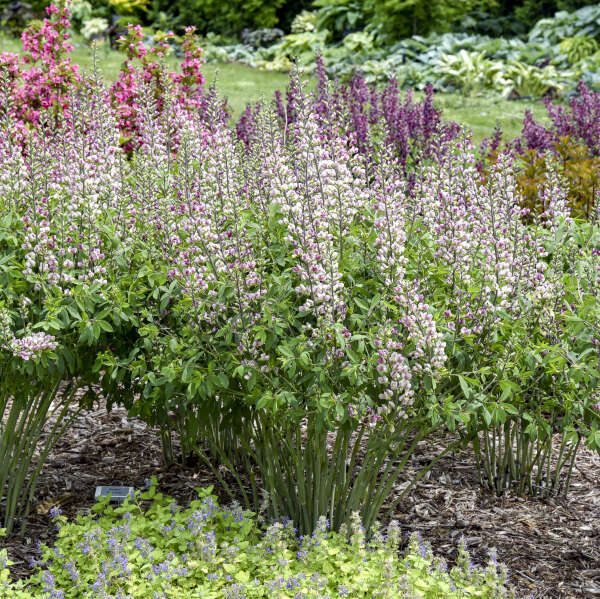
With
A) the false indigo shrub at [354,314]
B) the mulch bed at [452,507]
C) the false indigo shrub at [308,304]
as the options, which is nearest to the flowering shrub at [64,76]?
the mulch bed at [452,507]

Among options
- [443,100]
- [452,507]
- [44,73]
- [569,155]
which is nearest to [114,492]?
[452,507]

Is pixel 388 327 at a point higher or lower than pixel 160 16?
lower

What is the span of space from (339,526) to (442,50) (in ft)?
47.2

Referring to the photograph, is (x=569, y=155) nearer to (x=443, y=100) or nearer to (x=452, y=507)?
(x=452, y=507)

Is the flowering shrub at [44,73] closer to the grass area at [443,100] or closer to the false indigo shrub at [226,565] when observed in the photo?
the grass area at [443,100]

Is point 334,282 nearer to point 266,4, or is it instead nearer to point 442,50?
point 442,50

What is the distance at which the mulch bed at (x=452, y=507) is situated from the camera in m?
3.88

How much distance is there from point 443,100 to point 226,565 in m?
12.0

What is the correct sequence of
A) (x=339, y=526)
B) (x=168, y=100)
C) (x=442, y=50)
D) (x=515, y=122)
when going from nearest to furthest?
(x=339, y=526)
(x=168, y=100)
(x=515, y=122)
(x=442, y=50)

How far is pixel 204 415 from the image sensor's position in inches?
145

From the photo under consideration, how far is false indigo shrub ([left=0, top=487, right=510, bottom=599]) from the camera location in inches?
130

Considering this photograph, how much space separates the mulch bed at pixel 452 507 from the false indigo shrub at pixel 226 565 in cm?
33

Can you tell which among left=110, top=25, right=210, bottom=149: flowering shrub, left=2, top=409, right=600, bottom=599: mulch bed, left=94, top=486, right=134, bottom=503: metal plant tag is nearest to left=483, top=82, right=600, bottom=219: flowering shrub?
left=2, top=409, right=600, bottom=599: mulch bed

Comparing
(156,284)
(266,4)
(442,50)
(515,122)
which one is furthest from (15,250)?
(266,4)
